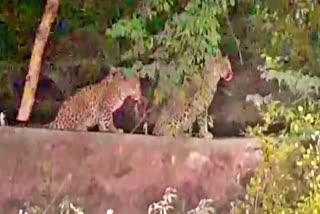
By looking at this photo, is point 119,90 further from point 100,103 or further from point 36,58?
point 36,58

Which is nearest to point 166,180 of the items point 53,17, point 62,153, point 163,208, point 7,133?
point 163,208

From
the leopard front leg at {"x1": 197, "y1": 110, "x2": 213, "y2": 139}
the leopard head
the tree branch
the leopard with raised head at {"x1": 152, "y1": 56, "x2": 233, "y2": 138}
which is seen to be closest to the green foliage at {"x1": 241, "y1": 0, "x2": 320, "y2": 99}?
the leopard with raised head at {"x1": 152, "y1": 56, "x2": 233, "y2": 138}

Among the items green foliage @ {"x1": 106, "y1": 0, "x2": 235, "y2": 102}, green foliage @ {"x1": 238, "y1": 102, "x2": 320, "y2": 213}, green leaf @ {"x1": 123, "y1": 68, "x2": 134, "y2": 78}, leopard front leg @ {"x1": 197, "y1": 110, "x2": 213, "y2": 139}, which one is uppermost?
green foliage @ {"x1": 106, "y1": 0, "x2": 235, "y2": 102}

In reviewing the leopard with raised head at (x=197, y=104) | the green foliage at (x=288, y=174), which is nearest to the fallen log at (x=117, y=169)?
the green foliage at (x=288, y=174)

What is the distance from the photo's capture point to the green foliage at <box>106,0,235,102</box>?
12.3ft

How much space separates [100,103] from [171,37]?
1.41 ft

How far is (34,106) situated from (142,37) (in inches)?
29.3

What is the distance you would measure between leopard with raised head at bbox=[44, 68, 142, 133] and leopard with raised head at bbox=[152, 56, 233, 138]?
0.57 ft

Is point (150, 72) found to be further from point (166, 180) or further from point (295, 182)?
point (295, 182)

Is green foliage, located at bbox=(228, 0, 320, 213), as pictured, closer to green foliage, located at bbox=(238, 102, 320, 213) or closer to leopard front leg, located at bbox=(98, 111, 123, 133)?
green foliage, located at bbox=(238, 102, 320, 213)

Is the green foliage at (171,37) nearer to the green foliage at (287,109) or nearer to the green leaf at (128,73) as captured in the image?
the green leaf at (128,73)

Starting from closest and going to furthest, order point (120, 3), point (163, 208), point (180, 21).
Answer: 1. point (163, 208)
2. point (180, 21)
3. point (120, 3)

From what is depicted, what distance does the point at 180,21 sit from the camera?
12.3ft

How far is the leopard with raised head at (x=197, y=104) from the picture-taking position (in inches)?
149
